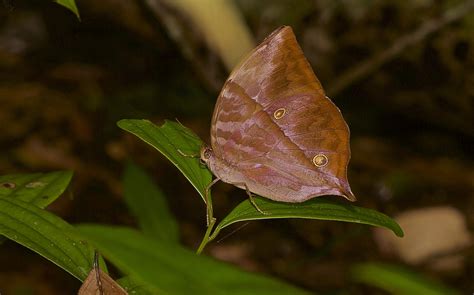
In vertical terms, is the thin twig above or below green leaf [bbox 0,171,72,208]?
below

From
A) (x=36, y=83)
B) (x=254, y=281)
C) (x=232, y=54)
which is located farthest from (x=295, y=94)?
(x=36, y=83)

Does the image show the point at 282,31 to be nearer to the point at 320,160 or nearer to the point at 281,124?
the point at 281,124

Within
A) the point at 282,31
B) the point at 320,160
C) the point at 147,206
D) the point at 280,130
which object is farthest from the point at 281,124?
the point at 147,206

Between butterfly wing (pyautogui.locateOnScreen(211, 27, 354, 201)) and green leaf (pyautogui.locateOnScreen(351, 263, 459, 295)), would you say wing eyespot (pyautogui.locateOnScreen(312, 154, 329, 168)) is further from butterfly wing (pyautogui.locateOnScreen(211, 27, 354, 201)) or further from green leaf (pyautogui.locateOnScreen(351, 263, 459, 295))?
green leaf (pyautogui.locateOnScreen(351, 263, 459, 295))

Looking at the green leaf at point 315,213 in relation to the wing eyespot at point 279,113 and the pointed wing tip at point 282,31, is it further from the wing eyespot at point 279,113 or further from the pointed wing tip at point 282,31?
the pointed wing tip at point 282,31

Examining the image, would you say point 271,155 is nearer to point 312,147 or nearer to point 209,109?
point 312,147

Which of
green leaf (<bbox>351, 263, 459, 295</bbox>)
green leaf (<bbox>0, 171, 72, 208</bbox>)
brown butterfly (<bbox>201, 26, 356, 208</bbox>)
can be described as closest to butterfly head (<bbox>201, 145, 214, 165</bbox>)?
brown butterfly (<bbox>201, 26, 356, 208</bbox>)
